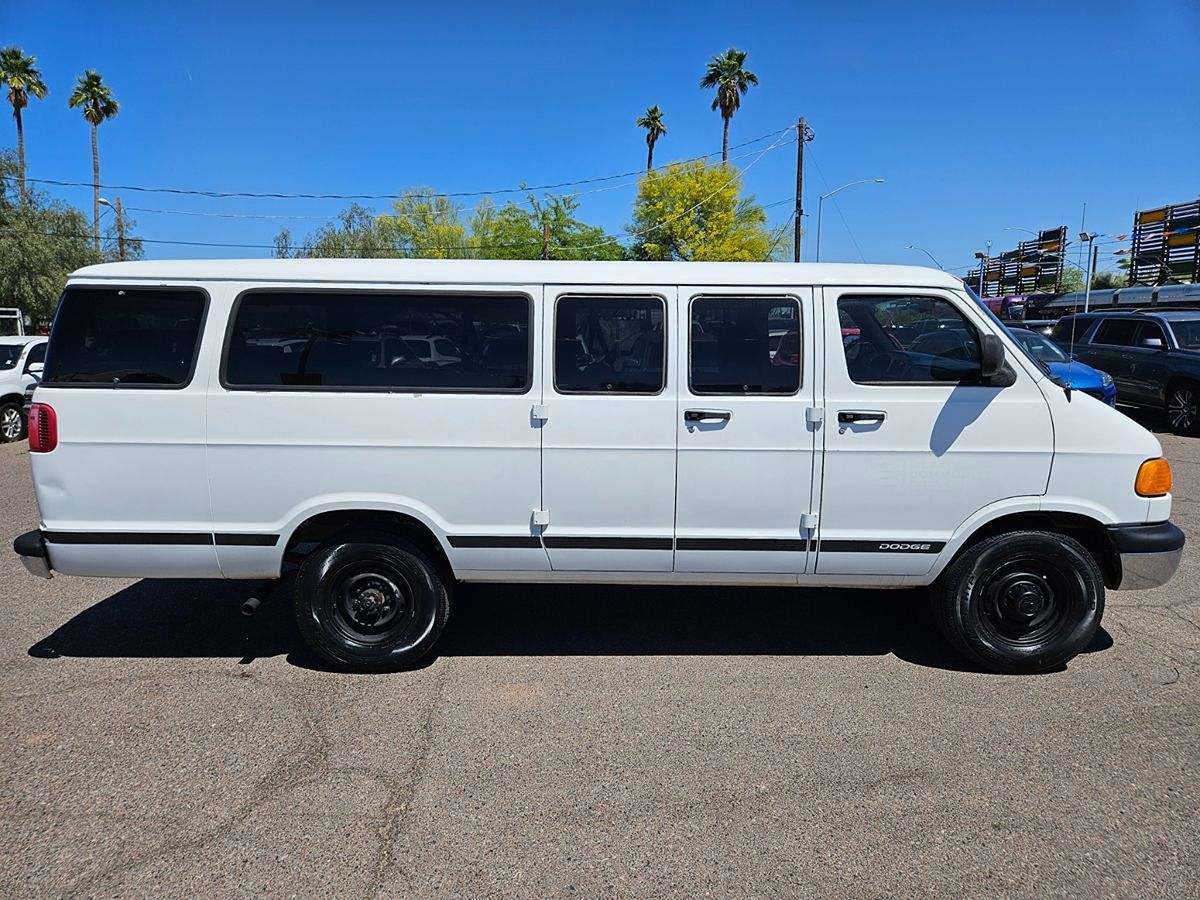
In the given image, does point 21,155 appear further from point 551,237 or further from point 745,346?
point 745,346

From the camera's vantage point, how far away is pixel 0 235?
112 feet

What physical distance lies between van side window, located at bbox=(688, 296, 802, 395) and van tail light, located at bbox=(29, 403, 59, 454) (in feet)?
10.5

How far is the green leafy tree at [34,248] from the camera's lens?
34469mm

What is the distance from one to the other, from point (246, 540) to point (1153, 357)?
1487 centimetres

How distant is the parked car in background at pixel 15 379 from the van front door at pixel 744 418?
13.0 metres

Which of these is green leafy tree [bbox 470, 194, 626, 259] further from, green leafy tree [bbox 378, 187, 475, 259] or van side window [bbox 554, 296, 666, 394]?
van side window [bbox 554, 296, 666, 394]

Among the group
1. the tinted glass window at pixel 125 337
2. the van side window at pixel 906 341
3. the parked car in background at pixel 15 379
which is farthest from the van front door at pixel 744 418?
the parked car in background at pixel 15 379

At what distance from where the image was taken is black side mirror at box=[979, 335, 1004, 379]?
405cm

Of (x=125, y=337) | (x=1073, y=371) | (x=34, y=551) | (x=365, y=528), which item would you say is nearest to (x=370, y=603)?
(x=365, y=528)

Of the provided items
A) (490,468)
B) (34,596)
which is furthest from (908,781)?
(34,596)

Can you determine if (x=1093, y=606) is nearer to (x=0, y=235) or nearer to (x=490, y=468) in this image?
(x=490, y=468)

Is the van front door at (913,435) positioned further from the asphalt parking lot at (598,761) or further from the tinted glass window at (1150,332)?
the tinted glass window at (1150,332)

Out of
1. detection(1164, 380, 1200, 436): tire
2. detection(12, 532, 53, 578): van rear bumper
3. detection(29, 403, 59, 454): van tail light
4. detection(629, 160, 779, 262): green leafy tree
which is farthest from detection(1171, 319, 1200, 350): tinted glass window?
detection(629, 160, 779, 262): green leafy tree

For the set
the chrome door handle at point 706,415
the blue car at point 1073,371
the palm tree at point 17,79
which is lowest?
the chrome door handle at point 706,415
